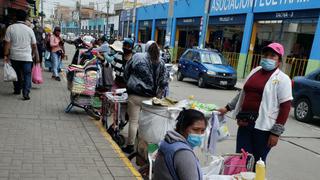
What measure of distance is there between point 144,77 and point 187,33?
28.7 meters

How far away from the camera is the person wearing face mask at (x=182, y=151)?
241 centimetres

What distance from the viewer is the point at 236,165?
3.44m

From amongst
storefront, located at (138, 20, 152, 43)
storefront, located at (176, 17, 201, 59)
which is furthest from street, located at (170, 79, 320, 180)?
storefront, located at (138, 20, 152, 43)

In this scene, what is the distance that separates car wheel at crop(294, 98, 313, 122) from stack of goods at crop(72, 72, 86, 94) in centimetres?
638

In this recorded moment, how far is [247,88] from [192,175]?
6.19 feet

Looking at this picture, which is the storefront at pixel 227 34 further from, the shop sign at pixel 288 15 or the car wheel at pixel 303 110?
the car wheel at pixel 303 110

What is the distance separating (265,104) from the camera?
149 inches

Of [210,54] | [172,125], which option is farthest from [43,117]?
[210,54]

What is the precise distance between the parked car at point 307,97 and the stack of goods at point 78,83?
6.30 m

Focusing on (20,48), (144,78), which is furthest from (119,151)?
(20,48)

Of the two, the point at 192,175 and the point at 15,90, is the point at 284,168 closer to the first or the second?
the point at 192,175

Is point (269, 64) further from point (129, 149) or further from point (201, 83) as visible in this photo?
point (201, 83)

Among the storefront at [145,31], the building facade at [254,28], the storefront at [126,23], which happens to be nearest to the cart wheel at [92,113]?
the building facade at [254,28]

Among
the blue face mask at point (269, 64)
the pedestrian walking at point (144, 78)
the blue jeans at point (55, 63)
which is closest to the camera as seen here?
the blue face mask at point (269, 64)
